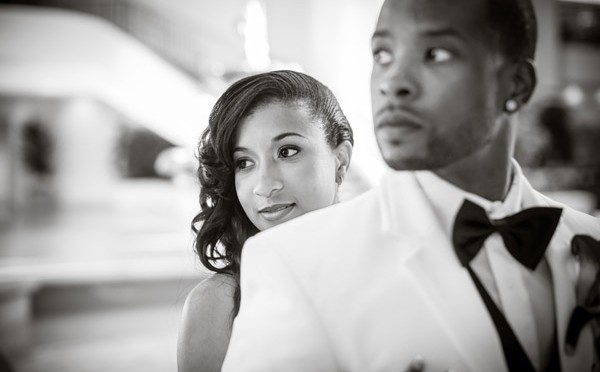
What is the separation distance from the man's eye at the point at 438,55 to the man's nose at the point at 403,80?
23mm

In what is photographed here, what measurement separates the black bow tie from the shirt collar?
0.07ft

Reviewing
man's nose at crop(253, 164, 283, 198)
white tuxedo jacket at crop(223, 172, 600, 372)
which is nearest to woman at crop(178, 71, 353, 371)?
man's nose at crop(253, 164, 283, 198)

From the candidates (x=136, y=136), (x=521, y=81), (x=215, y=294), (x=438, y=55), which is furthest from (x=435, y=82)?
(x=136, y=136)

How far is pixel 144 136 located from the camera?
16750mm

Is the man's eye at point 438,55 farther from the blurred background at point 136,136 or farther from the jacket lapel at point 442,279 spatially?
the blurred background at point 136,136

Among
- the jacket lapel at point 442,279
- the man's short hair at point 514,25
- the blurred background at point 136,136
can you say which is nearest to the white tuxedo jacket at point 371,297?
the jacket lapel at point 442,279

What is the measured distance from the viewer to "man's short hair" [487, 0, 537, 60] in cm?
68

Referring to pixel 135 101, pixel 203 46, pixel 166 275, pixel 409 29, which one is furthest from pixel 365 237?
pixel 203 46

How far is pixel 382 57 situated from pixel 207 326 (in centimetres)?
83

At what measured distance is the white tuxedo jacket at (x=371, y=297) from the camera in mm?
688

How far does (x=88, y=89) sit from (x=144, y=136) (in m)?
5.27

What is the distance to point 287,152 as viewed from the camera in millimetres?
1152

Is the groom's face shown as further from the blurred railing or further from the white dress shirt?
the blurred railing

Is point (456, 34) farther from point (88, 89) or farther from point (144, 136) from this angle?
point (144, 136)
